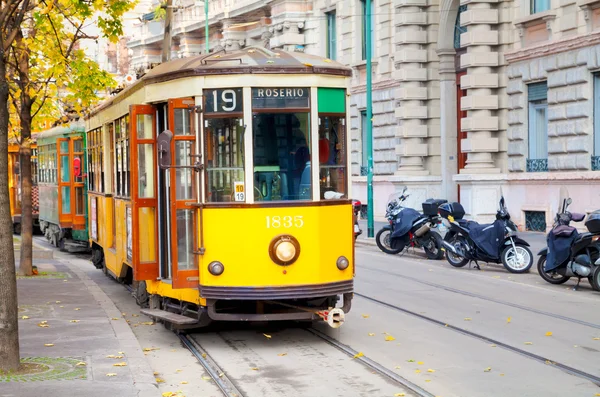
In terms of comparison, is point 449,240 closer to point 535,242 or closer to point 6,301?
point 535,242

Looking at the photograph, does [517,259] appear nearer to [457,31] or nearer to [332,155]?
[332,155]

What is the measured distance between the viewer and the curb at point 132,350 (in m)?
9.31

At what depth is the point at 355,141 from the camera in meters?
40.5

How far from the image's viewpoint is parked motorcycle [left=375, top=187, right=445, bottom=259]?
22984mm

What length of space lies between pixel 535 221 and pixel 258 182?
1822 cm

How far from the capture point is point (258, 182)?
37.0 feet

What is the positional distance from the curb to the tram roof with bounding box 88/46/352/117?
2858mm

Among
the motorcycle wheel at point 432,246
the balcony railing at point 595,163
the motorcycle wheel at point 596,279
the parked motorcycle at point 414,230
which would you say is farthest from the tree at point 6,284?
the balcony railing at point 595,163

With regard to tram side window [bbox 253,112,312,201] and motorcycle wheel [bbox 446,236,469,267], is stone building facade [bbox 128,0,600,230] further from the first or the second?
tram side window [bbox 253,112,312,201]

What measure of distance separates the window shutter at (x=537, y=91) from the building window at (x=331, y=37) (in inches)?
599

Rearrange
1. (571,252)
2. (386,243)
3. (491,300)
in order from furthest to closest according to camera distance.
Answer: (386,243) → (571,252) → (491,300)

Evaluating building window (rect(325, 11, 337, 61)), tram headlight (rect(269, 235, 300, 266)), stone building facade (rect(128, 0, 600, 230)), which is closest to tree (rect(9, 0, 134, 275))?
tram headlight (rect(269, 235, 300, 266))

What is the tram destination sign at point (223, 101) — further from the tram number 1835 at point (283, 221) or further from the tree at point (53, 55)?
the tree at point (53, 55)

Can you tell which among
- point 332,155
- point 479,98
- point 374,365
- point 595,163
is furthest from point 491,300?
point 479,98
